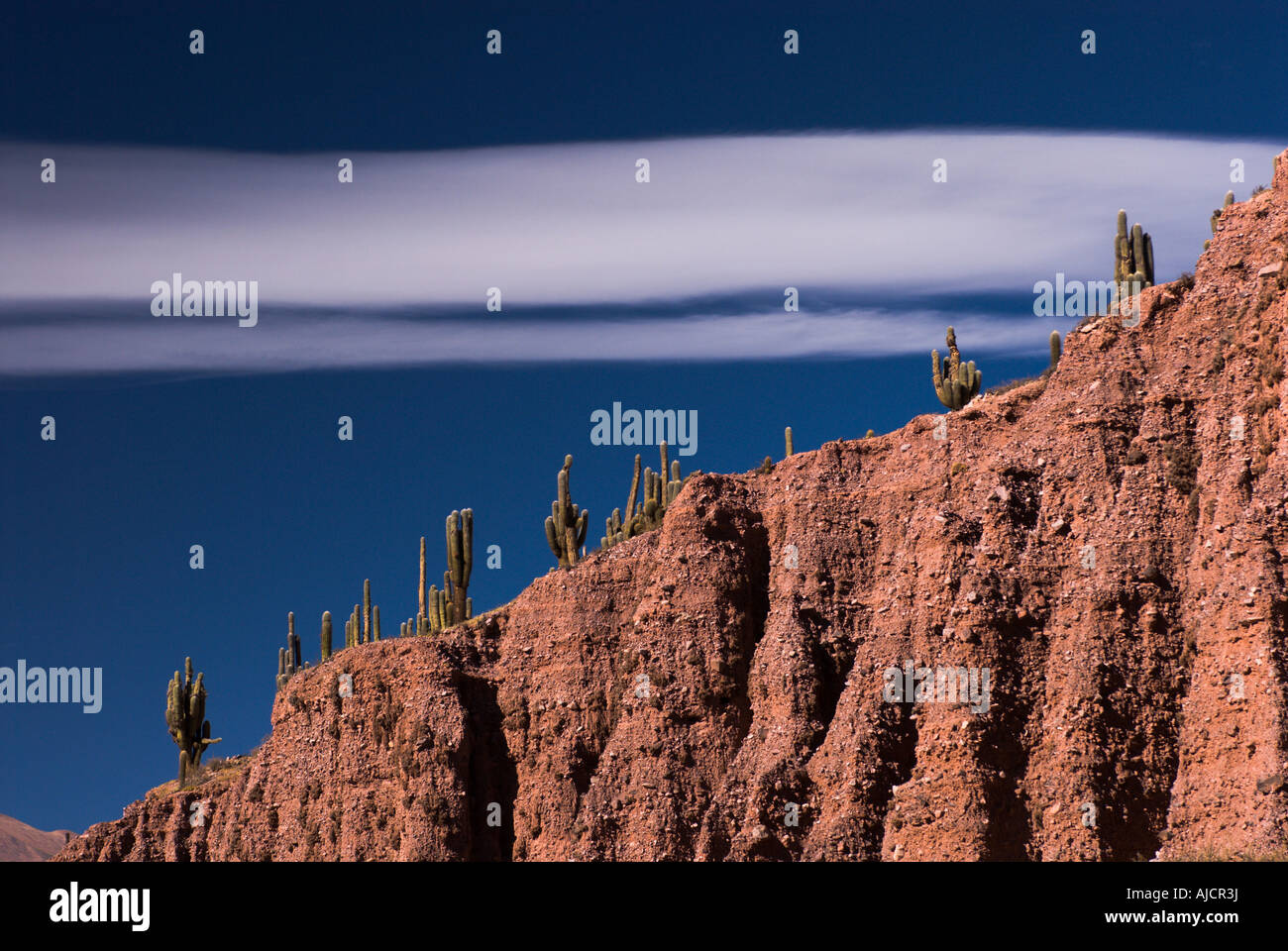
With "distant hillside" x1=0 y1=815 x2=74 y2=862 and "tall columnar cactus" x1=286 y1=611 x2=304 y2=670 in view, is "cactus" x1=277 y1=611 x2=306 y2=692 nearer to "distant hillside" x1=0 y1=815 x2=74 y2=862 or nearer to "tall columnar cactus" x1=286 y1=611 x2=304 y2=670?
"tall columnar cactus" x1=286 y1=611 x2=304 y2=670

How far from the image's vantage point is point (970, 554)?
43.3m

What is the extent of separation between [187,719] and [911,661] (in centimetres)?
3545

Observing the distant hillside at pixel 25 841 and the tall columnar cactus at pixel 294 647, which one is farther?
the distant hillside at pixel 25 841

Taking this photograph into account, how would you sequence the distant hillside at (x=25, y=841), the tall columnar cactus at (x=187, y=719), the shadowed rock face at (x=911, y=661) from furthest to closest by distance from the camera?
the distant hillside at (x=25, y=841), the tall columnar cactus at (x=187, y=719), the shadowed rock face at (x=911, y=661)

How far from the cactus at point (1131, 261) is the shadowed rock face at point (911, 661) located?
5.61 ft

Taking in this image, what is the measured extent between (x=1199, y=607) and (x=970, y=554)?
6.44 meters

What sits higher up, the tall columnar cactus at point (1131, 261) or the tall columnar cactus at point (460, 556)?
the tall columnar cactus at point (1131, 261)

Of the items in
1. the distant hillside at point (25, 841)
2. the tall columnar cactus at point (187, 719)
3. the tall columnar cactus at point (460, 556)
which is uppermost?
the tall columnar cactus at point (460, 556)

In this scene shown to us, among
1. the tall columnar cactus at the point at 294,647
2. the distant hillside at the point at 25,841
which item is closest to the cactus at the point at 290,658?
the tall columnar cactus at the point at 294,647

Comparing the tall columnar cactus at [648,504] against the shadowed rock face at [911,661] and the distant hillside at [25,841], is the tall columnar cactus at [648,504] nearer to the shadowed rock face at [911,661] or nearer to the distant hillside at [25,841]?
the shadowed rock face at [911,661]

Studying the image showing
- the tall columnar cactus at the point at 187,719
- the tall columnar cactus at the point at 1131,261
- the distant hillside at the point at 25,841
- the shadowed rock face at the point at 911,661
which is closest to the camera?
the shadowed rock face at the point at 911,661

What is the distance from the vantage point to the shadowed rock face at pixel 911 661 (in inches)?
1511
